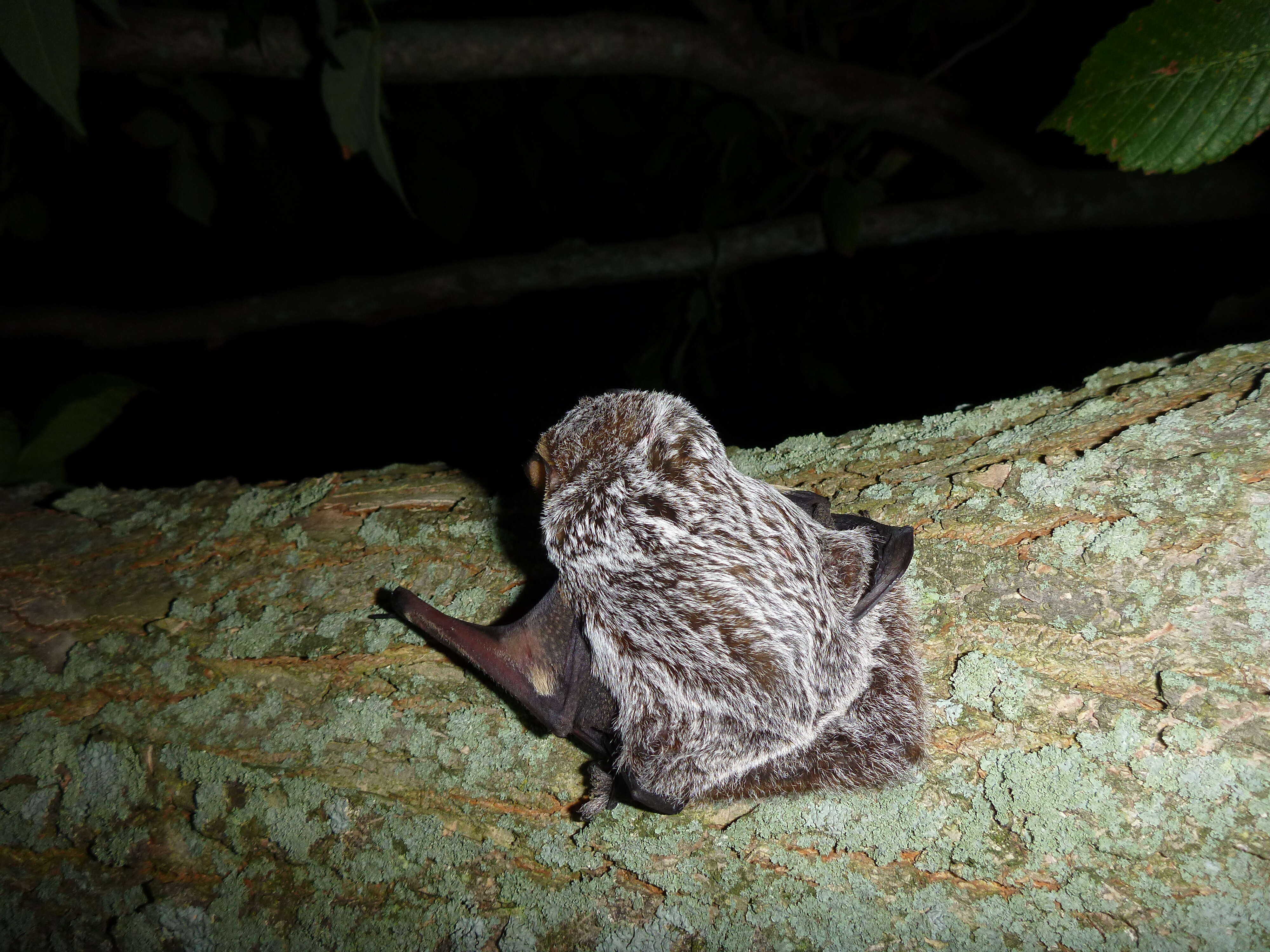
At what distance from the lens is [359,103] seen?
9.12ft

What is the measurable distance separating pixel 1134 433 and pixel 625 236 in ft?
19.4

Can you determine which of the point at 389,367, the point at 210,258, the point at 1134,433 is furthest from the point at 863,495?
the point at 210,258

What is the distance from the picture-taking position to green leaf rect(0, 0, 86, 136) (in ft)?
6.20

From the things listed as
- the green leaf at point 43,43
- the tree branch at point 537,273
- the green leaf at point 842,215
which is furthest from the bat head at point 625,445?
the tree branch at point 537,273

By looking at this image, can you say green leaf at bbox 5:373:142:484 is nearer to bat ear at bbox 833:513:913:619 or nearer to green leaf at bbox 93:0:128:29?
green leaf at bbox 93:0:128:29

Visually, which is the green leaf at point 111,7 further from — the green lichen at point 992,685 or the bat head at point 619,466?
the green lichen at point 992,685

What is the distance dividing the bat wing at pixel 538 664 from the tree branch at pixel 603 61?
2945 millimetres

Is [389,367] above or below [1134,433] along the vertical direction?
above

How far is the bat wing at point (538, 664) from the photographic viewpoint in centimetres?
183

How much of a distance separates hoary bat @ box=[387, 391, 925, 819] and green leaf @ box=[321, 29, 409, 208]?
147 centimetres

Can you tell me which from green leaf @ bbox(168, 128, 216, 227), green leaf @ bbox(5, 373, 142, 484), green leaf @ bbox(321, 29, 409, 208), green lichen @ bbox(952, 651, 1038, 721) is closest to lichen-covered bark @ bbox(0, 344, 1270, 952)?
green lichen @ bbox(952, 651, 1038, 721)

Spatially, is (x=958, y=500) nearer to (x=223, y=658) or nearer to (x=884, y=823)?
(x=884, y=823)

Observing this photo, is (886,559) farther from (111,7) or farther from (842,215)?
(111,7)

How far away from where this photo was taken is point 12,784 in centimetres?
188
